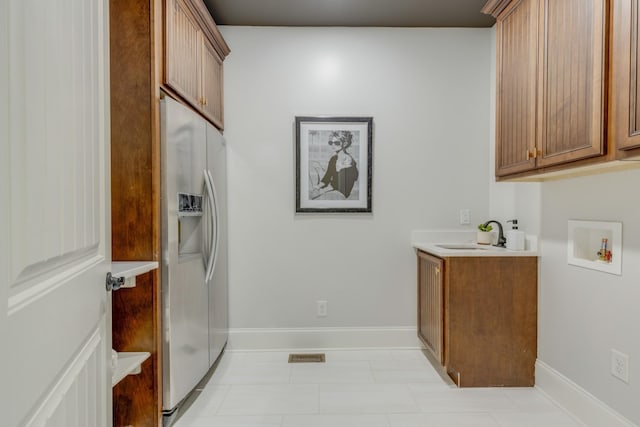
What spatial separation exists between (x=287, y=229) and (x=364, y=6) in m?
1.83

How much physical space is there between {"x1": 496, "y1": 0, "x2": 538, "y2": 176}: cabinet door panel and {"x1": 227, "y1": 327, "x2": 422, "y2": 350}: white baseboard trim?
5.19 feet

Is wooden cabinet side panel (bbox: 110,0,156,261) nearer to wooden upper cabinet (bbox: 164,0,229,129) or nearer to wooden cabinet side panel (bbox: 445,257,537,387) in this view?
wooden upper cabinet (bbox: 164,0,229,129)

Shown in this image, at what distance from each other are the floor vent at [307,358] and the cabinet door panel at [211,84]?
1922 mm

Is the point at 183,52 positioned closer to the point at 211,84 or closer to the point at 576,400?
the point at 211,84

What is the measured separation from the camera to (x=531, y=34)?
2049 mm

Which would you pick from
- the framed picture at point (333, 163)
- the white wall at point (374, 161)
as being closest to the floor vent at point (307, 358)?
the white wall at point (374, 161)

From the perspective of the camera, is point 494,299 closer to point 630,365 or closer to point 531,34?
point 630,365

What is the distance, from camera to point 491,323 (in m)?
2.49

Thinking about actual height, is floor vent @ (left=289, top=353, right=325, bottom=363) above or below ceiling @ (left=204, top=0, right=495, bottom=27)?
below

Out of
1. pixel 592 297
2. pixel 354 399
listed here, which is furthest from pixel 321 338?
pixel 592 297

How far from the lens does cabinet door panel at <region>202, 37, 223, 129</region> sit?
2607 mm

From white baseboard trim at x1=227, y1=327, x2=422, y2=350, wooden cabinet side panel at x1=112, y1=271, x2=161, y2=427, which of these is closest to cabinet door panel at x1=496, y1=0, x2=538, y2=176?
→ white baseboard trim at x1=227, y1=327, x2=422, y2=350

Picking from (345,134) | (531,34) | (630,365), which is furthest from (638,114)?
(345,134)

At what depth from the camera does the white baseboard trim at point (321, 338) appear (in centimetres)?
313
